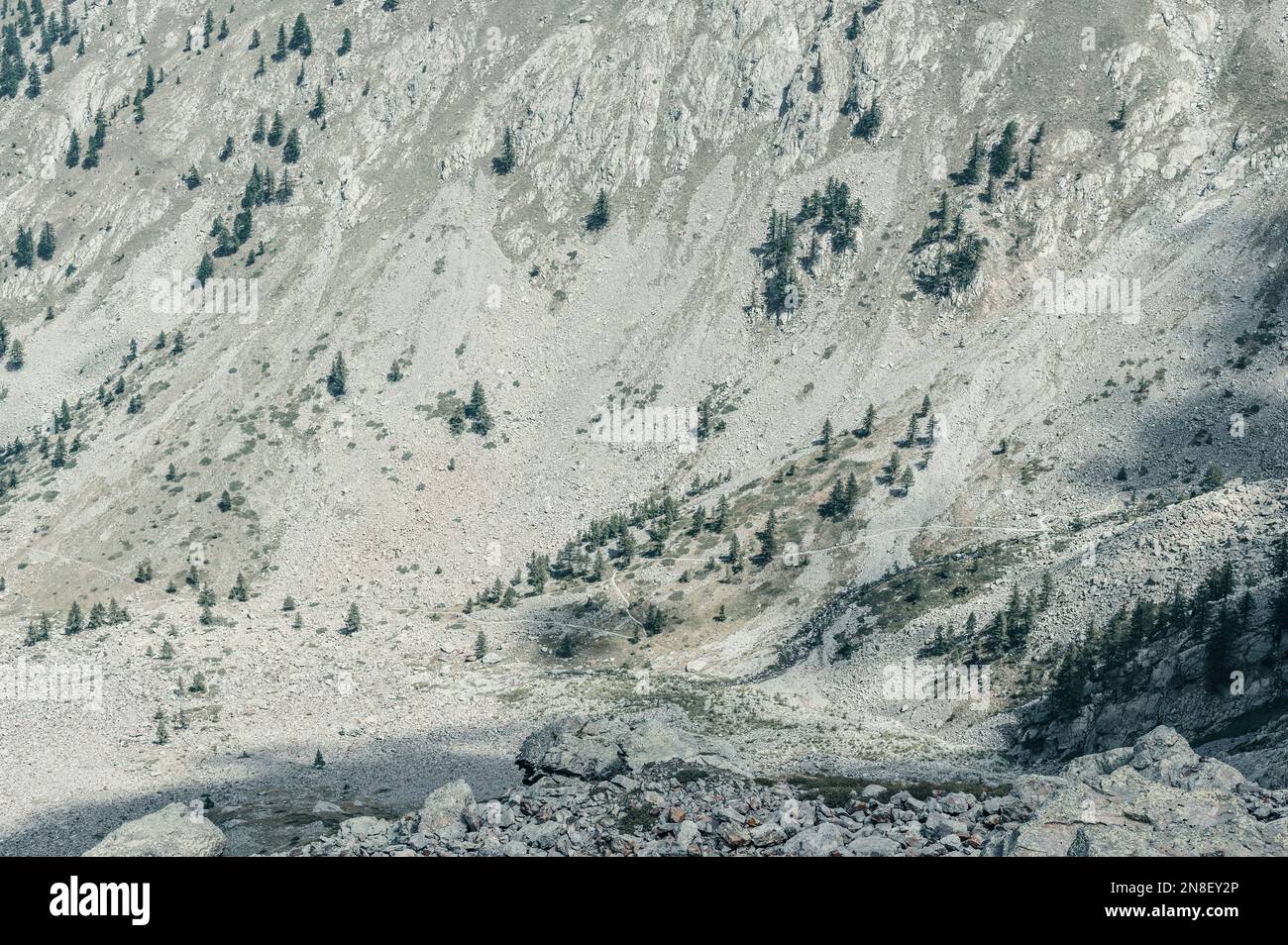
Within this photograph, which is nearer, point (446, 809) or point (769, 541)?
point (446, 809)

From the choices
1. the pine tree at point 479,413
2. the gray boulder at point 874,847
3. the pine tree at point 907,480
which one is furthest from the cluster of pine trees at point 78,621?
the gray boulder at point 874,847

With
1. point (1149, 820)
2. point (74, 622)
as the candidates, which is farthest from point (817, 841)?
point (74, 622)

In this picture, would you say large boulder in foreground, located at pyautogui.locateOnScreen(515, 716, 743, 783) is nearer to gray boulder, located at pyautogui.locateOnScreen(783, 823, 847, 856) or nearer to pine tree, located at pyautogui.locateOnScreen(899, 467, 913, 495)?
gray boulder, located at pyautogui.locateOnScreen(783, 823, 847, 856)

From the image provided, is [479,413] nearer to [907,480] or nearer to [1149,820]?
[907,480]

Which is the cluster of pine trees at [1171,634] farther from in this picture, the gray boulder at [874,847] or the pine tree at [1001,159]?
the pine tree at [1001,159]

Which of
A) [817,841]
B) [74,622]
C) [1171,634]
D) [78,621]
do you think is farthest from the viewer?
[78,621]

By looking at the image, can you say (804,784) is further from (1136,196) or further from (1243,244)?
(1136,196)
